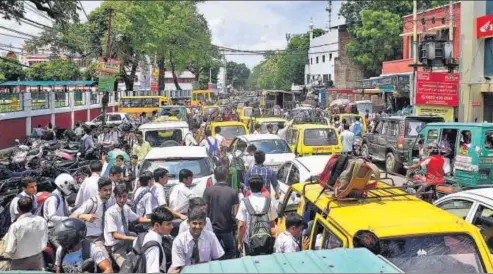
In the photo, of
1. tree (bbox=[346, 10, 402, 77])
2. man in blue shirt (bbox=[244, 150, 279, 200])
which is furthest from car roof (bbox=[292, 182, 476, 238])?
tree (bbox=[346, 10, 402, 77])

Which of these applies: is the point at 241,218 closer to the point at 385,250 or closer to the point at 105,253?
the point at 105,253

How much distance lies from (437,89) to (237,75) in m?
132

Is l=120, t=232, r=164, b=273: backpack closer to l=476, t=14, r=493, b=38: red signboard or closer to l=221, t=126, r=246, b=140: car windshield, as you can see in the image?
l=221, t=126, r=246, b=140: car windshield

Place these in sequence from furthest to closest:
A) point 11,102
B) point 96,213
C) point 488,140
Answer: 1. point 11,102
2. point 488,140
3. point 96,213

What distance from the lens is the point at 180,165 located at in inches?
318

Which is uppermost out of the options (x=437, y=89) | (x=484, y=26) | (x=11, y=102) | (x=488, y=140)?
(x=484, y=26)

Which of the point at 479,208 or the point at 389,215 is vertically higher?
the point at 389,215

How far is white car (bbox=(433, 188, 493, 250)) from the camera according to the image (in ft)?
16.5

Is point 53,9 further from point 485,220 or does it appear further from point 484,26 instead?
point 484,26

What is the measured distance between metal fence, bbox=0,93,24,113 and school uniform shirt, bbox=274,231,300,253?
17637 millimetres

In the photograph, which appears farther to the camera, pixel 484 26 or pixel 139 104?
pixel 139 104

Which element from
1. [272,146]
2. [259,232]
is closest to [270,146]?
[272,146]

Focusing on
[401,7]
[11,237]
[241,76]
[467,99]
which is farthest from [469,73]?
[241,76]

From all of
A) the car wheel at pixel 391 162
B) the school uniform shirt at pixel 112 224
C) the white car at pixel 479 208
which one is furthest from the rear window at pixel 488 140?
the school uniform shirt at pixel 112 224
